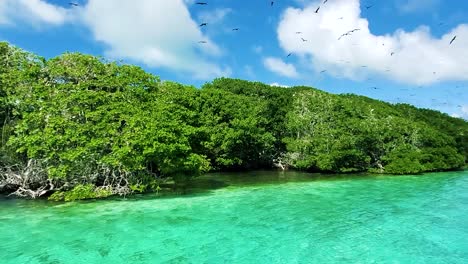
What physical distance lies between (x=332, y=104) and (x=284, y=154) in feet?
21.6

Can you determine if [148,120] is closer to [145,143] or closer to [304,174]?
[145,143]

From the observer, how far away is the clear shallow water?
12.8 m

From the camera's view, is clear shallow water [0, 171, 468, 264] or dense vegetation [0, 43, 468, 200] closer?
clear shallow water [0, 171, 468, 264]

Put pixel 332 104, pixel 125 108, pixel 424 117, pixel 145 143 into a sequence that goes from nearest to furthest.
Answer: pixel 145 143 < pixel 125 108 < pixel 332 104 < pixel 424 117

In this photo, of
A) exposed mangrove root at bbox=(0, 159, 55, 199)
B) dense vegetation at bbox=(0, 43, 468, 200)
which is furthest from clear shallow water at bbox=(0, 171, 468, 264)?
dense vegetation at bbox=(0, 43, 468, 200)

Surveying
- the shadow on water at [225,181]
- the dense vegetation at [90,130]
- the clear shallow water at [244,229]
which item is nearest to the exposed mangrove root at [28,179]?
the dense vegetation at [90,130]

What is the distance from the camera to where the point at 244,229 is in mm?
15781

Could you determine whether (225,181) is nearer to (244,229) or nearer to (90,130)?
(90,130)

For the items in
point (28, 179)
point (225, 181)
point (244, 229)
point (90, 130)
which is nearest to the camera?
point (244, 229)

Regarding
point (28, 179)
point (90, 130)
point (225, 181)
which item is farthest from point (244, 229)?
point (225, 181)

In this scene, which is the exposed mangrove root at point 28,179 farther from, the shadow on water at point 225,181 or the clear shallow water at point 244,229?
the clear shallow water at point 244,229

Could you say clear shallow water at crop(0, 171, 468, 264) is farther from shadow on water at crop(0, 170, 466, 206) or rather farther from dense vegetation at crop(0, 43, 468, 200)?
dense vegetation at crop(0, 43, 468, 200)

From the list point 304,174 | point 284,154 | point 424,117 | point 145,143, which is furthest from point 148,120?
point 424,117

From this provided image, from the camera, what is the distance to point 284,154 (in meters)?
39.5
